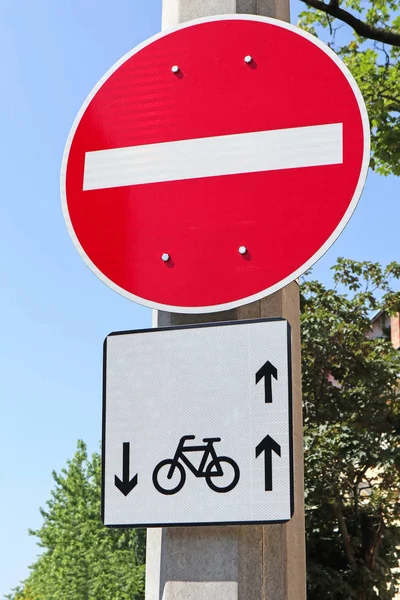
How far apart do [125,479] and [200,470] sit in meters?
0.15

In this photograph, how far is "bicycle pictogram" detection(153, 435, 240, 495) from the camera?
1529mm

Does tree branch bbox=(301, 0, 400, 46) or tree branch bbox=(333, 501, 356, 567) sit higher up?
tree branch bbox=(301, 0, 400, 46)

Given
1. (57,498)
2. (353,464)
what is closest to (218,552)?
(353,464)

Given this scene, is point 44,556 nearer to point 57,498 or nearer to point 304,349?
point 57,498

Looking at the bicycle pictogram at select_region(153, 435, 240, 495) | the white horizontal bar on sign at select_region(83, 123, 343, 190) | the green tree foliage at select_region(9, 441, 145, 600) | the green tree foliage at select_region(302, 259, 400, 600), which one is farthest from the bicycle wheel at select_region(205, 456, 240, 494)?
the green tree foliage at select_region(9, 441, 145, 600)

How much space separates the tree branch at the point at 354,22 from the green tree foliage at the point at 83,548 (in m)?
35.6

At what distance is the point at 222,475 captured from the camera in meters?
1.53

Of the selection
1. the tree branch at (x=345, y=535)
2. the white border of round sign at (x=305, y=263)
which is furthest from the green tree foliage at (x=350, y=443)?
the white border of round sign at (x=305, y=263)

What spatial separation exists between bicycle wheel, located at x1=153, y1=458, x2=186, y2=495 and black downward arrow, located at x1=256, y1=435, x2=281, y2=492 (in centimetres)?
15

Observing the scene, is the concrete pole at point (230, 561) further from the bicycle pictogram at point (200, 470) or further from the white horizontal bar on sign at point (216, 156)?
the white horizontal bar on sign at point (216, 156)

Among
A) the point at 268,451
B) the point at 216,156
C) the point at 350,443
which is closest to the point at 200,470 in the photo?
the point at 268,451

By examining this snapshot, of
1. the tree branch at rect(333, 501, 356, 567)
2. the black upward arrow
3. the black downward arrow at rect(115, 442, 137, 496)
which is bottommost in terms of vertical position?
the black downward arrow at rect(115, 442, 137, 496)

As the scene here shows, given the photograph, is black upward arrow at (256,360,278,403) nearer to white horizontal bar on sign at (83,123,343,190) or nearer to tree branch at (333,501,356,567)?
white horizontal bar on sign at (83,123,343,190)

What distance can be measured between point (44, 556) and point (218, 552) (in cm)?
5397
